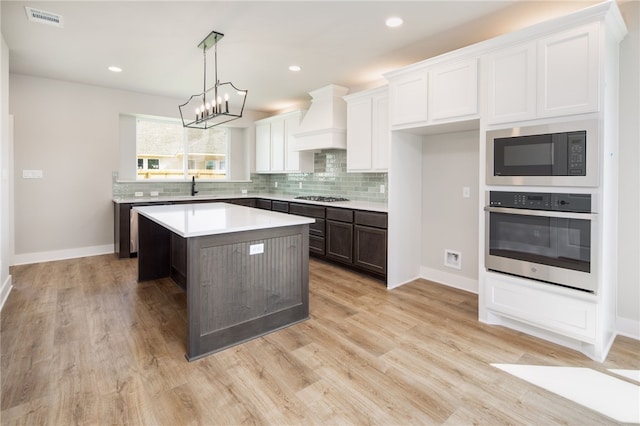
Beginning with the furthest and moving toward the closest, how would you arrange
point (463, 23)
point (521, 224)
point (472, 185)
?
point (472, 185)
point (463, 23)
point (521, 224)

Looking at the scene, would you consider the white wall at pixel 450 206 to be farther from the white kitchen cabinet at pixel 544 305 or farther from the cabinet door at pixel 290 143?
the cabinet door at pixel 290 143

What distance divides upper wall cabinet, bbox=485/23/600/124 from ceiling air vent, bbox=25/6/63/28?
3.79 metres

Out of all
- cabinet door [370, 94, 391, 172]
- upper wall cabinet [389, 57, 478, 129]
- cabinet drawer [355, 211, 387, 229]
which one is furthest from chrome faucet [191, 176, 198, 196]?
upper wall cabinet [389, 57, 478, 129]

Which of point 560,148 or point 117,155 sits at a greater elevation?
point 117,155

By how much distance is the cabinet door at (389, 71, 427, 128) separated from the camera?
335cm

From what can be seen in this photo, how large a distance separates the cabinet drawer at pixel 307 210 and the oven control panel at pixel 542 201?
248 cm

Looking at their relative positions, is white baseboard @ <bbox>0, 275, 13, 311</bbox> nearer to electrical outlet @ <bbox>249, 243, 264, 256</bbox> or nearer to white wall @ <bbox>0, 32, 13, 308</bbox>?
white wall @ <bbox>0, 32, 13, 308</bbox>

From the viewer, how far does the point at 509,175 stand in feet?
Result: 8.78

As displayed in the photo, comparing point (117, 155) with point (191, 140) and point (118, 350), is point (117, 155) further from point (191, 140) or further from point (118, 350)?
point (118, 350)

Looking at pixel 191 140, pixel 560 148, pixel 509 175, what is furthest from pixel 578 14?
pixel 191 140

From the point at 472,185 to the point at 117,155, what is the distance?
527 cm

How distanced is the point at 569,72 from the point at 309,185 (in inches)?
168

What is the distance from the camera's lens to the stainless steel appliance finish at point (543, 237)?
233 cm

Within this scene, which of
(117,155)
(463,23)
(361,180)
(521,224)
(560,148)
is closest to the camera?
(560,148)
